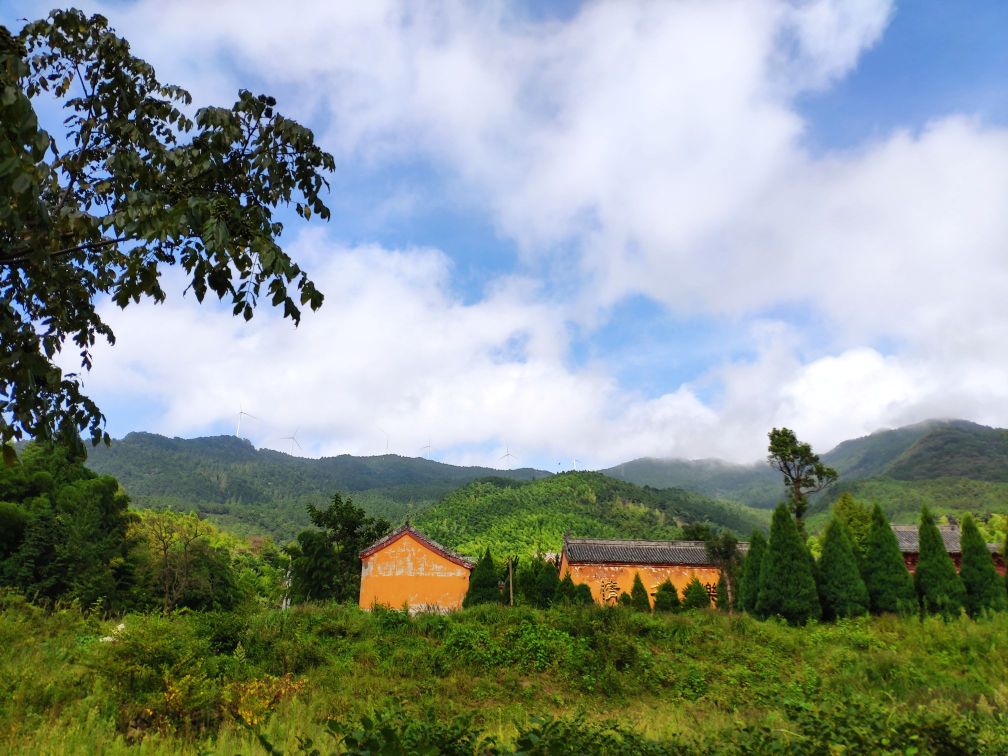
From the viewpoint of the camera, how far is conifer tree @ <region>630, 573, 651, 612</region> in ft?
Answer: 87.3

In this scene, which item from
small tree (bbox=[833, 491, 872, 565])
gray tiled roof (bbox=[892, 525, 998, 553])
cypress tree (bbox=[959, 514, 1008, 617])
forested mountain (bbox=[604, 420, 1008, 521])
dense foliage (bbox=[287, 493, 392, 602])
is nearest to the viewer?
cypress tree (bbox=[959, 514, 1008, 617])

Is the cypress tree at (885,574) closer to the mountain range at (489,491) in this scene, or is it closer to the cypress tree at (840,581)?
the cypress tree at (840,581)

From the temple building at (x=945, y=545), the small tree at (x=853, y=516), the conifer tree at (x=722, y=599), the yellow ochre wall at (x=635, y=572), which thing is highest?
the small tree at (x=853, y=516)

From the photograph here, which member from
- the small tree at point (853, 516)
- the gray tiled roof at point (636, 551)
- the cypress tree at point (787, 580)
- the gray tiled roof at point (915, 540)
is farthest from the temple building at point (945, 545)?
the cypress tree at point (787, 580)

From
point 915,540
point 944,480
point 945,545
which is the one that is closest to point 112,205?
point 945,545

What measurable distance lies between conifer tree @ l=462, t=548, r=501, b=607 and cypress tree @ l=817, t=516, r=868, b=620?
13.3 metres

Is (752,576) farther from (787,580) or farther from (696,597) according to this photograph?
(696,597)

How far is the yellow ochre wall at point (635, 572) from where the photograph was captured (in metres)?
31.0

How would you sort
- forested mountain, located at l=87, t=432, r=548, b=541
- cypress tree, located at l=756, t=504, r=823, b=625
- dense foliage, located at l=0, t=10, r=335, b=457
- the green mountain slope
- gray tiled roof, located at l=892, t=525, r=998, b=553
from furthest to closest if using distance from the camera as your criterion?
forested mountain, located at l=87, t=432, r=548, b=541, the green mountain slope, gray tiled roof, located at l=892, t=525, r=998, b=553, cypress tree, located at l=756, t=504, r=823, b=625, dense foliage, located at l=0, t=10, r=335, b=457

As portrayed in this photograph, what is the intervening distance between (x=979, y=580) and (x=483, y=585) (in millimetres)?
19675

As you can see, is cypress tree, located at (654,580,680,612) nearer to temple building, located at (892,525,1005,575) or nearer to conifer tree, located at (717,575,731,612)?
conifer tree, located at (717,575,731,612)

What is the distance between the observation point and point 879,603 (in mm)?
21438

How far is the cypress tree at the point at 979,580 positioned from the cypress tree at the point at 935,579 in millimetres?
650

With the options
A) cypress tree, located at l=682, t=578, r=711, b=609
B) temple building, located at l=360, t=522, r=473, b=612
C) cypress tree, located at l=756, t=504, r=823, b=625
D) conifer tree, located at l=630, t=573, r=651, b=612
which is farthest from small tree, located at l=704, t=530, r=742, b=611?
temple building, located at l=360, t=522, r=473, b=612
